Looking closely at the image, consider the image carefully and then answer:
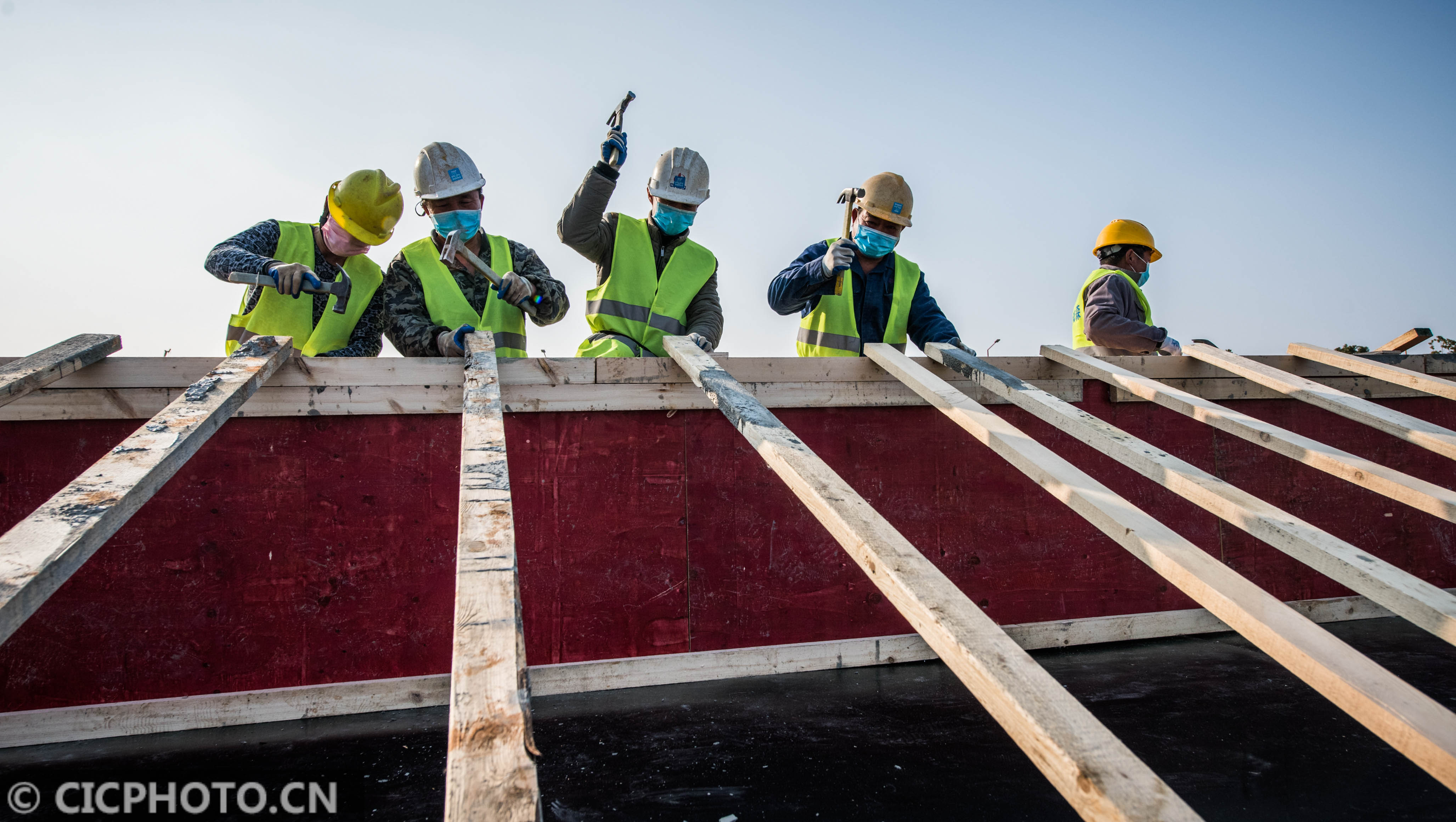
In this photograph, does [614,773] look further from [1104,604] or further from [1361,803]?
[1104,604]

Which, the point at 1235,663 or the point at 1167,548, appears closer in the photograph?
the point at 1167,548

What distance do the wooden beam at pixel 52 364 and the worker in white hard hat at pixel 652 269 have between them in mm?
1894

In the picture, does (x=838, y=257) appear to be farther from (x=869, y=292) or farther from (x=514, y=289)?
(x=514, y=289)

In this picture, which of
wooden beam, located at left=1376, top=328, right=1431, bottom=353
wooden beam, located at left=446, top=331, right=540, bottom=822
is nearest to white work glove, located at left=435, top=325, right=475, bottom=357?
wooden beam, located at left=446, top=331, right=540, bottom=822

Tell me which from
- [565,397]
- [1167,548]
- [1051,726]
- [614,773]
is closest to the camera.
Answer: [1051,726]

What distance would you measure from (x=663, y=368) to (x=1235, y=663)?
269cm

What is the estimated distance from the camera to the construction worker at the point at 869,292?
409 centimetres

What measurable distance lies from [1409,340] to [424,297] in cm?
557

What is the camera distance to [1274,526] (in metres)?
1.92

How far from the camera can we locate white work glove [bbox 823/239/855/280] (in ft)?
12.5

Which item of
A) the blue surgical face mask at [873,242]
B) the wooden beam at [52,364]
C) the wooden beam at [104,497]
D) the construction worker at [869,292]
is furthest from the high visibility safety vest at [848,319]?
the wooden beam at [52,364]

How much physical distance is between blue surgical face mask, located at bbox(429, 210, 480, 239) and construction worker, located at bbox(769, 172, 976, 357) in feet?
4.99

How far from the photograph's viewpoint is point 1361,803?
2.05m

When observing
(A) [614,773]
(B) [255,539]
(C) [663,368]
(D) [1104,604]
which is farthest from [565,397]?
(D) [1104,604]
